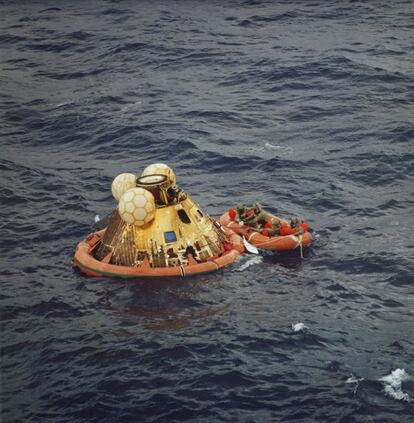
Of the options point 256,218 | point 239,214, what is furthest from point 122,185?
point 256,218

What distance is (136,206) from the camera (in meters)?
27.5

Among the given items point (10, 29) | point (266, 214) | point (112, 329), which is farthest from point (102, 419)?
point (10, 29)

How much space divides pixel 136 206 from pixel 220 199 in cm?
967

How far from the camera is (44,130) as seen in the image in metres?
47.7

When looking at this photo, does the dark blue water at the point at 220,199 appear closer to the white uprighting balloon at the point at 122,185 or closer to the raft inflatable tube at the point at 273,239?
the raft inflatable tube at the point at 273,239

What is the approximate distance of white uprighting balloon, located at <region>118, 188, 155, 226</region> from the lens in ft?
90.1

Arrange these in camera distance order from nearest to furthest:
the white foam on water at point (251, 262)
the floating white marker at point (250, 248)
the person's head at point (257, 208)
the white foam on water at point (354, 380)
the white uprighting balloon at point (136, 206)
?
the white foam on water at point (354, 380)
the white uprighting balloon at point (136, 206)
the white foam on water at point (251, 262)
the floating white marker at point (250, 248)
the person's head at point (257, 208)

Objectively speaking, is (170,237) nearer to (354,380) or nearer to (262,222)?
(262,222)

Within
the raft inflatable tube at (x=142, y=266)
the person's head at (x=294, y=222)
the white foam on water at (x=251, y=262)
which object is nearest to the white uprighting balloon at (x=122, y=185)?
the raft inflatable tube at (x=142, y=266)

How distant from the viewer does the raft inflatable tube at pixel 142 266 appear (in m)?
28.0

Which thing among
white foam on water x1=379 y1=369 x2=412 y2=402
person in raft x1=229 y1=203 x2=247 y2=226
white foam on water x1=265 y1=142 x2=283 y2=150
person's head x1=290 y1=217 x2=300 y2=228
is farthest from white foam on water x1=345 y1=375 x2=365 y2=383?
white foam on water x1=265 y1=142 x2=283 y2=150

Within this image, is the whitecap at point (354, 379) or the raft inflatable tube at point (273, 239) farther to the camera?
the raft inflatable tube at point (273, 239)

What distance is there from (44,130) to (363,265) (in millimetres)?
27197

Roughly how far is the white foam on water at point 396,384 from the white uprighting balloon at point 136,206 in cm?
1146
